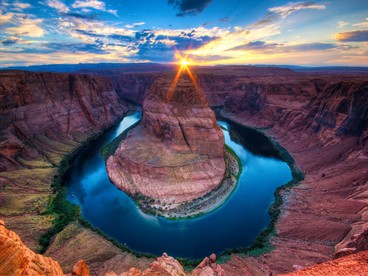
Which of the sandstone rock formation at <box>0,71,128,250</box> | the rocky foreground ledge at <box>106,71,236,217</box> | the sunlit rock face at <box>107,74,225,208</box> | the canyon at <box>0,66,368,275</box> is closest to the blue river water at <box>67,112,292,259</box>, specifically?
the rocky foreground ledge at <box>106,71,236,217</box>

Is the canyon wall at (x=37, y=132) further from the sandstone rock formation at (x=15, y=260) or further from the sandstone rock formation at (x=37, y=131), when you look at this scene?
the sandstone rock formation at (x=15, y=260)

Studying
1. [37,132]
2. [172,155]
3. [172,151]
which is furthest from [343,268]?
[37,132]

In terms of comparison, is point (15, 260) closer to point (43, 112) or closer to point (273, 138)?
point (43, 112)

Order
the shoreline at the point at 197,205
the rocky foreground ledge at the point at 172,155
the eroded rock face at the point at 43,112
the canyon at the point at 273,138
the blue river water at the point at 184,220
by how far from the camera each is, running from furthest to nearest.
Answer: the eroded rock face at the point at 43,112 < the rocky foreground ledge at the point at 172,155 < the shoreline at the point at 197,205 < the blue river water at the point at 184,220 < the canyon at the point at 273,138

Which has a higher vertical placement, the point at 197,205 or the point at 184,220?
the point at 197,205

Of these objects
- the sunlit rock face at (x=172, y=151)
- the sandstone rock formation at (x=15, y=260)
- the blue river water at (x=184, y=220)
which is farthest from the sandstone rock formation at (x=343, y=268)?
the sunlit rock face at (x=172, y=151)

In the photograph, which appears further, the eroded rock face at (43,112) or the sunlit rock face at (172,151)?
the eroded rock face at (43,112)

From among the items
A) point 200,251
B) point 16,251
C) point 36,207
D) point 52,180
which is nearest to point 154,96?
point 52,180
